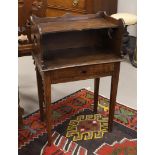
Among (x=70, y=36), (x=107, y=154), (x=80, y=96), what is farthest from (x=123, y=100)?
(x=70, y=36)

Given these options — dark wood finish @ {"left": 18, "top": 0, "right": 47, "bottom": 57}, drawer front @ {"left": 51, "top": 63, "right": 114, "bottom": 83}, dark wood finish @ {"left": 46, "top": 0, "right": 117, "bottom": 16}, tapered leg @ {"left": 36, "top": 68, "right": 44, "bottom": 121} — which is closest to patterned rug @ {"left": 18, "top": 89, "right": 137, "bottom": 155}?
tapered leg @ {"left": 36, "top": 68, "right": 44, "bottom": 121}

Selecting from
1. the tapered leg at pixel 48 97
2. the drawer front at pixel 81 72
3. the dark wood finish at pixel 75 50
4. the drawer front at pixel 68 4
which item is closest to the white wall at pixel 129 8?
the drawer front at pixel 68 4

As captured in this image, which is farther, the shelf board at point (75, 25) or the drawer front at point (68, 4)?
the drawer front at point (68, 4)

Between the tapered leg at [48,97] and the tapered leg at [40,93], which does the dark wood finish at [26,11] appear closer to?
the tapered leg at [40,93]

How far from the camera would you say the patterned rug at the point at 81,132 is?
5.81 feet

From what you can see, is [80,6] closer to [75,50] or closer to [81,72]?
[75,50]

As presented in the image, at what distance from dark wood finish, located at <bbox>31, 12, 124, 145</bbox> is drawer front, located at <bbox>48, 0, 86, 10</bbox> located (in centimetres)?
128

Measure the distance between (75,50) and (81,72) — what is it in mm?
235

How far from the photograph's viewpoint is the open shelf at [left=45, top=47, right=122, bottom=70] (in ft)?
5.01

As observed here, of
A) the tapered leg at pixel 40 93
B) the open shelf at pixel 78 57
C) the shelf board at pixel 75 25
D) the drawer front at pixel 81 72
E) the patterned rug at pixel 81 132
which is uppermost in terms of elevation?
the shelf board at pixel 75 25

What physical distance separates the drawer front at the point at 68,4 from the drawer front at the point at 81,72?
161 cm

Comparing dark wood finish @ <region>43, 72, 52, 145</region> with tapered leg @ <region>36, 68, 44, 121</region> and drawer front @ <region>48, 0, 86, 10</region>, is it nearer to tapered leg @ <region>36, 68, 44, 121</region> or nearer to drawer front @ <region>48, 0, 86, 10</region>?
tapered leg @ <region>36, 68, 44, 121</region>
